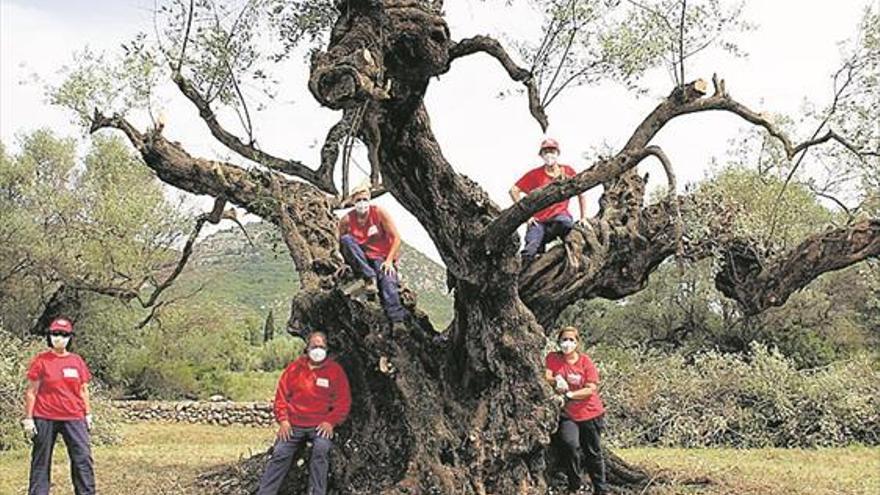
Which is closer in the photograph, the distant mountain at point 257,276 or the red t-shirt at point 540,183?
the red t-shirt at point 540,183

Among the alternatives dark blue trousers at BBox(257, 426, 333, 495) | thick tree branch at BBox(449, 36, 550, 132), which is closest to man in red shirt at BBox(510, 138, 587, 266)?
thick tree branch at BBox(449, 36, 550, 132)

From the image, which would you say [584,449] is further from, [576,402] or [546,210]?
[546,210]

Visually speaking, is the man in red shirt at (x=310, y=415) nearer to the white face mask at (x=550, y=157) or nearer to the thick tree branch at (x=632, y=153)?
the thick tree branch at (x=632, y=153)

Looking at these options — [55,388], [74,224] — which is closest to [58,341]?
[55,388]

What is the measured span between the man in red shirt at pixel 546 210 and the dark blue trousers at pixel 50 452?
4.96 meters

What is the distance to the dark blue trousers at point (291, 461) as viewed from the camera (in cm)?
1020

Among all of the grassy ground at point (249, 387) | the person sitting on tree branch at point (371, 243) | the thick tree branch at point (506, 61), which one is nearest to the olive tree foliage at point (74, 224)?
the grassy ground at point (249, 387)

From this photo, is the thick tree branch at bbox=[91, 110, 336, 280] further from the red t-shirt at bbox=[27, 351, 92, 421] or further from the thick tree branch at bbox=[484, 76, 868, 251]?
the thick tree branch at bbox=[484, 76, 868, 251]

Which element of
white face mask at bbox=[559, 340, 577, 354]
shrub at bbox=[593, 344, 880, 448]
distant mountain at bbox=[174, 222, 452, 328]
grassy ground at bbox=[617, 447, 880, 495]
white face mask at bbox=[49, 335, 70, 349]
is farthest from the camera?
shrub at bbox=[593, 344, 880, 448]

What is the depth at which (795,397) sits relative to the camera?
2064 cm

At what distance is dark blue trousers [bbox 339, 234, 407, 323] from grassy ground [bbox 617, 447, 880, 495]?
3.86 meters

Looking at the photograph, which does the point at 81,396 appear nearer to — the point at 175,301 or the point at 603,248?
the point at 603,248

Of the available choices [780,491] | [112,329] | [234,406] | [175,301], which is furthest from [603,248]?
[175,301]

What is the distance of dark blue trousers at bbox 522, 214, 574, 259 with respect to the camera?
36.3ft
